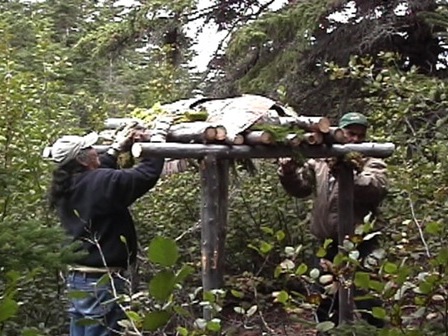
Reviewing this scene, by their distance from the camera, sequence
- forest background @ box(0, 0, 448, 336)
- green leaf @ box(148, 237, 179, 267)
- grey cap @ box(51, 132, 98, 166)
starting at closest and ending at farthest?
green leaf @ box(148, 237, 179, 267)
forest background @ box(0, 0, 448, 336)
grey cap @ box(51, 132, 98, 166)

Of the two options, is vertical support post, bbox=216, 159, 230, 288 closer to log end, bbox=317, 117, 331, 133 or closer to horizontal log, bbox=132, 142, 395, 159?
horizontal log, bbox=132, 142, 395, 159

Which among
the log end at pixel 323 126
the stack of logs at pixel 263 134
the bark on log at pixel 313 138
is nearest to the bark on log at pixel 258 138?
the stack of logs at pixel 263 134

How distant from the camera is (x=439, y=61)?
8930 mm

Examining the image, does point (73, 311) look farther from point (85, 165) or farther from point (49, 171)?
point (49, 171)

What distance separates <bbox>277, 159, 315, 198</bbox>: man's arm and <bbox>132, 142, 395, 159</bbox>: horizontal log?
343mm

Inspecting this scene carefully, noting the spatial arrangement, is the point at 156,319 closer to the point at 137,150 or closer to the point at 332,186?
the point at 137,150

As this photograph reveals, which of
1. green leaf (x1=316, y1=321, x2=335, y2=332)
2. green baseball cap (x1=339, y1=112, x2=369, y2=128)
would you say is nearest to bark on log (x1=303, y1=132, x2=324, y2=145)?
green baseball cap (x1=339, y1=112, x2=369, y2=128)

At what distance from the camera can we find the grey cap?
15.8 feet

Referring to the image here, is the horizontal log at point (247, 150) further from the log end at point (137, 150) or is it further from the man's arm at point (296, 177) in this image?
the man's arm at point (296, 177)

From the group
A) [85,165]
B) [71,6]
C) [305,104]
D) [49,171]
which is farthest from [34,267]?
[71,6]

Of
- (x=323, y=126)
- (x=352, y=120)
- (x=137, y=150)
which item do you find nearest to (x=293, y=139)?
(x=323, y=126)

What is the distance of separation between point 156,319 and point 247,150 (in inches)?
125

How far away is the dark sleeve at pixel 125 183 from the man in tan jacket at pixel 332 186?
3.45 ft

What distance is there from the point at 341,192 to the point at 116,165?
137cm
